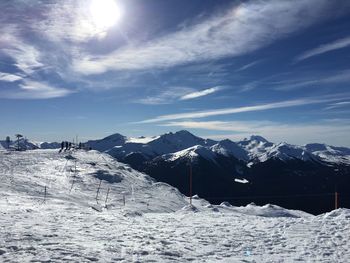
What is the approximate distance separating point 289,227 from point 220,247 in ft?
21.7

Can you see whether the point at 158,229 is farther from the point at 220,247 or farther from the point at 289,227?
the point at 289,227

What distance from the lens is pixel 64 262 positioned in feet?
45.4

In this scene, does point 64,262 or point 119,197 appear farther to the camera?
point 119,197

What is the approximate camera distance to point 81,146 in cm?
11444

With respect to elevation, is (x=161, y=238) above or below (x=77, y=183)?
Answer: below

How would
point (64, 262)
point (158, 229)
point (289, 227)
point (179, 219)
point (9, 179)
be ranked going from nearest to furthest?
point (64, 262)
point (158, 229)
point (289, 227)
point (179, 219)
point (9, 179)

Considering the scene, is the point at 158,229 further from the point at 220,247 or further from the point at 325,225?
the point at 325,225

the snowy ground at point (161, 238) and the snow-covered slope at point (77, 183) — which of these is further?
the snow-covered slope at point (77, 183)

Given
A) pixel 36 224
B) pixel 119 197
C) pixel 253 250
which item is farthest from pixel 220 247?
pixel 119 197

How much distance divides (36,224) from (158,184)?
4762cm

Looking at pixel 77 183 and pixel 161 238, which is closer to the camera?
pixel 161 238

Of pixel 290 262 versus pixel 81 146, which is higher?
pixel 81 146

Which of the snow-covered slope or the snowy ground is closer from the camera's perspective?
the snowy ground

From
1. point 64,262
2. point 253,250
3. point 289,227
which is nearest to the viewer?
point 64,262
